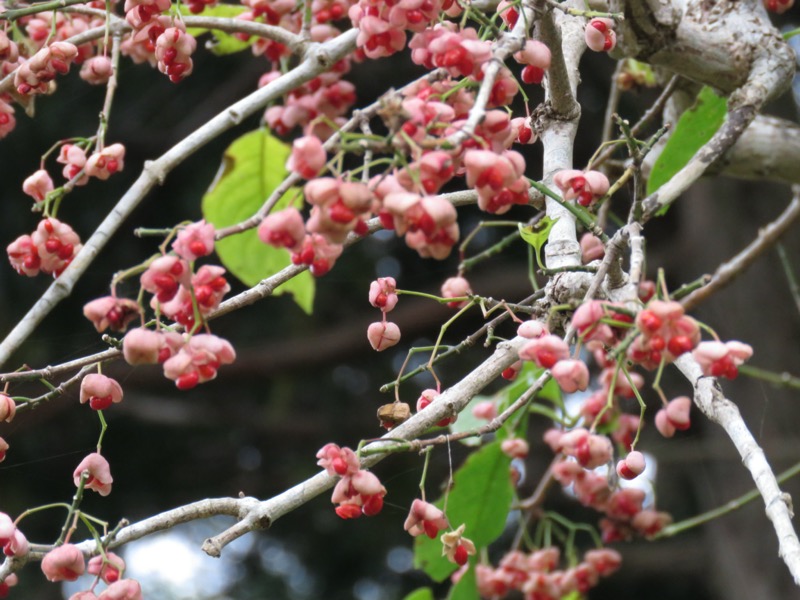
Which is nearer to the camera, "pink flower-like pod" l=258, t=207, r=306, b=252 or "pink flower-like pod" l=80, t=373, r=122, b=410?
"pink flower-like pod" l=258, t=207, r=306, b=252

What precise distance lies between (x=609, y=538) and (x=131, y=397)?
1421 mm

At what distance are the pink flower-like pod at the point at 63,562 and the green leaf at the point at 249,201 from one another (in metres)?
0.48

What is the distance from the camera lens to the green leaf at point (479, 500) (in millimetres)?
1078

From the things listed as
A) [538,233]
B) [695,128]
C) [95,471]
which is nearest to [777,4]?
[695,128]

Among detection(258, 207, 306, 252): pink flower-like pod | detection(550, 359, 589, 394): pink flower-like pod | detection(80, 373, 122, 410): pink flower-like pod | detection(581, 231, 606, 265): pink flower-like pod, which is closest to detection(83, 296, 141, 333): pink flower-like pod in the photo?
detection(80, 373, 122, 410): pink flower-like pod

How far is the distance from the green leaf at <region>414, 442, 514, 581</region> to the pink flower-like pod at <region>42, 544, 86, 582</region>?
50 centimetres

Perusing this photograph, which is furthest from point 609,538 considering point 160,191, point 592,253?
point 160,191

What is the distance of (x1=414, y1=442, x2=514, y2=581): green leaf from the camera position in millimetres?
1078

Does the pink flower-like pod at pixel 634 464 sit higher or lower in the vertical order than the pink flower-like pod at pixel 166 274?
lower

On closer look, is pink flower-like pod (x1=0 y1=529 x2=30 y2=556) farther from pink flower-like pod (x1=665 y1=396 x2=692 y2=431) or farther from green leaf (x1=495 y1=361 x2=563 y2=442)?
green leaf (x1=495 y1=361 x2=563 y2=442)

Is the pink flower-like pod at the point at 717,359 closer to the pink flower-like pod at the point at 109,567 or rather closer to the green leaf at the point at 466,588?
the pink flower-like pod at the point at 109,567

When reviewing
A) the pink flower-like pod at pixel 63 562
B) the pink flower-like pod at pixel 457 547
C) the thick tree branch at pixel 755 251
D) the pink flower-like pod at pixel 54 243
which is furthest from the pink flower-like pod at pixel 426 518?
the thick tree branch at pixel 755 251

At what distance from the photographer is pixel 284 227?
1.54 feet

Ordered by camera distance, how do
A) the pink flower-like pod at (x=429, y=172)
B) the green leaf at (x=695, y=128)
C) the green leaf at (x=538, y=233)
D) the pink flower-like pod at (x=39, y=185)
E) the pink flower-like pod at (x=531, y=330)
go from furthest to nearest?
the green leaf at (x=695, y=128), the pink flower-like pod at (x=39, y=185), the green leaf at (x=538, y=233), the pink flower-like pod at (x=531, y=330), the pink flower-like pod at (x=429, y=172)
